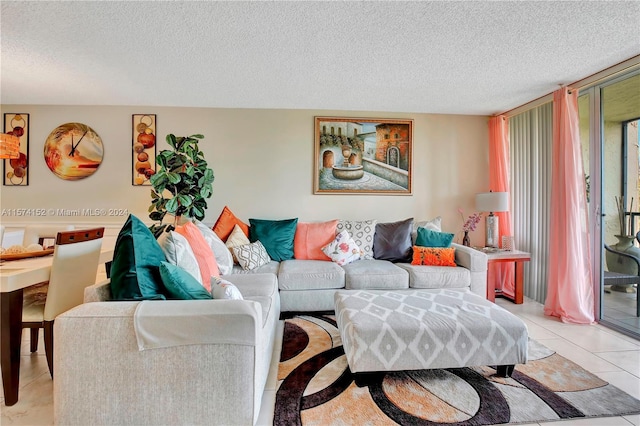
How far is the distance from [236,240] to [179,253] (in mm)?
1389

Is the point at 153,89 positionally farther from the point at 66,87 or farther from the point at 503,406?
the point at 503,406

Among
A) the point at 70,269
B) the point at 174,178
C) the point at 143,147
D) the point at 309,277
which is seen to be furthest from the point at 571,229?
the point at 143,147

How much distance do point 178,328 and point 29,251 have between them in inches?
65.0

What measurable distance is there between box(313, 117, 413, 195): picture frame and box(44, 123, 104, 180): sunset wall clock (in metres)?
2.82

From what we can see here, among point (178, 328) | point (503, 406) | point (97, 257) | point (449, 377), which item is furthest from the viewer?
point (97, 257)

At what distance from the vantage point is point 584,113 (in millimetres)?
3064

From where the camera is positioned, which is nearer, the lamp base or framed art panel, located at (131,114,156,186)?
the lamp base

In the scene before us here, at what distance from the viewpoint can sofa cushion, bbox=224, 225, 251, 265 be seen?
3.11 metres

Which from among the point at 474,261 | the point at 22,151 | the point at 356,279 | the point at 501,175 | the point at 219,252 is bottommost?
the point at 356,279

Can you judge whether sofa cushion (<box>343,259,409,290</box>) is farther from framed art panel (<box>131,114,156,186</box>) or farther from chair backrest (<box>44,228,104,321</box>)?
framed art panel (<box>131,114,156,186</box>)

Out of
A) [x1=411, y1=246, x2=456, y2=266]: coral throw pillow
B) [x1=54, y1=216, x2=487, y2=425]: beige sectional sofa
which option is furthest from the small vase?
[x1=54, y1=216, x2=487, y2=425]: beige sectional sofa

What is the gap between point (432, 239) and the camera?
337cm

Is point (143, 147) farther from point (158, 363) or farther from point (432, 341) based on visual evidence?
point (432, 341)

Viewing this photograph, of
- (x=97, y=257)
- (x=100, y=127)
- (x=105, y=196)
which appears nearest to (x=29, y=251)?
(x=97, y=257)
